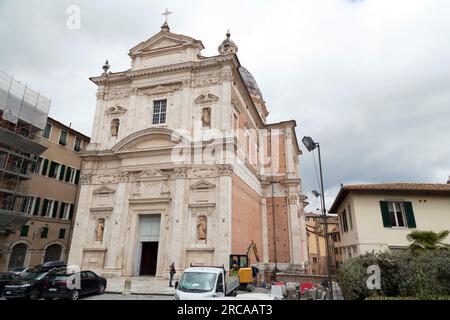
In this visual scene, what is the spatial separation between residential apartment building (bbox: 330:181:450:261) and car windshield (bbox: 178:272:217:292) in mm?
9545

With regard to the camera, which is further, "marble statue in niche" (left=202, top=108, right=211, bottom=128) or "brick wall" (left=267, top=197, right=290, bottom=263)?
"brick wall" (left=267, top=197, right=290, bottom=263)

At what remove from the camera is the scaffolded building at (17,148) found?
24.1 meters

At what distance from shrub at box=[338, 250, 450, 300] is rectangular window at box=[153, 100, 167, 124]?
16786 mm

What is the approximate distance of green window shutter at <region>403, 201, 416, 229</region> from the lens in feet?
50.9

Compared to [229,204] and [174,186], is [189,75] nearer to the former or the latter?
[174,186]

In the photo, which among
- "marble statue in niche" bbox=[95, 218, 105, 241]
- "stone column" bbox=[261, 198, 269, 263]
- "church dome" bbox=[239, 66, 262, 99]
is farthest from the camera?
"church dome" bbox=[239, 66, 262, 99]

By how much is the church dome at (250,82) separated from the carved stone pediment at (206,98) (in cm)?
1609

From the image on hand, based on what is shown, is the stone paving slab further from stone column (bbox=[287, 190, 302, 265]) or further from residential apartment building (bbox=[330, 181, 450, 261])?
stone column (bbox=[287, 190, 302, 265])

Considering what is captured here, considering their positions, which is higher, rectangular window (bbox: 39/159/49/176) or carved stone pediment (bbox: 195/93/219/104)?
carved stone pediment (bbox: 195/93/219/104)

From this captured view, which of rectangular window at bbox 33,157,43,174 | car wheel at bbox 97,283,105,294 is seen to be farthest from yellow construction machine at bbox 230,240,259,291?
rectangular window at bbox 33,157,43,174

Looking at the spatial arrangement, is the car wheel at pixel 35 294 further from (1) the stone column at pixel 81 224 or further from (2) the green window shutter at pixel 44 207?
(2) the green window shutter at pixel 44 207

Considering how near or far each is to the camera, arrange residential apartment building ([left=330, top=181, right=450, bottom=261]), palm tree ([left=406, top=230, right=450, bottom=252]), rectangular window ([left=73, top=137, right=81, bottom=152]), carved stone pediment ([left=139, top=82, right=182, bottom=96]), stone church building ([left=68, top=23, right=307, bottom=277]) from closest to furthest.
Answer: palm tree ([left=406, top=230, right=450, bottom=252]) < residential apartment building ([left=330, top=181, right=450, bottom=261]) < stone church building ([left=68, top=23, right=307, bottom=277]) < carved stone pediment ([left=139, top=82, right=182, bottom=96]) < rectangular window ([left=73, top=137, right=81, bottom=152])

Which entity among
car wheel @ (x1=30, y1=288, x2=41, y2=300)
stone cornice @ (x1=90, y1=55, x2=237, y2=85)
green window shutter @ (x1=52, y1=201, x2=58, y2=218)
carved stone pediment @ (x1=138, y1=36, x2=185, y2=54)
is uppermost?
carved stone pediment @ (x1=138, y1=36, x2=185, y2=54)

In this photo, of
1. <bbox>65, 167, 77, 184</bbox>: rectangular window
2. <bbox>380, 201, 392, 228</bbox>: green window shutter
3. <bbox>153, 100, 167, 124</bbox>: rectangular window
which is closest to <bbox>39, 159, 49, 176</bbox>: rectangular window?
<bbox>65, 167, 77, 184</bbox>: rectangular window
